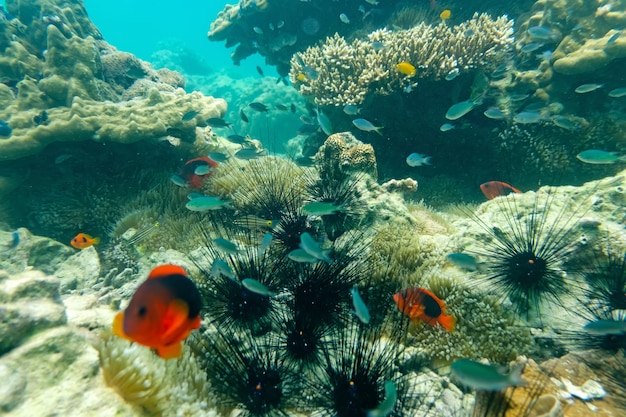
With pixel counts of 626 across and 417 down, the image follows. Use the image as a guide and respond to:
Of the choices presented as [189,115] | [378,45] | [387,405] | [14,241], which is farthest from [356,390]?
[378,45]

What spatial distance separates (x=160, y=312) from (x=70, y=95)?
7.16 m

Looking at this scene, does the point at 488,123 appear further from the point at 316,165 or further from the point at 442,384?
the point at 442,384

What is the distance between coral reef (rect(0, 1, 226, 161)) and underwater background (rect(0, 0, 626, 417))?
0.17 ft

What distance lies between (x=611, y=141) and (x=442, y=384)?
7.52m

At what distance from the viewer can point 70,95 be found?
6.70 m

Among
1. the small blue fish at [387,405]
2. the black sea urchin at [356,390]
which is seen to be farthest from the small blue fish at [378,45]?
the small blue fish at [387,405]

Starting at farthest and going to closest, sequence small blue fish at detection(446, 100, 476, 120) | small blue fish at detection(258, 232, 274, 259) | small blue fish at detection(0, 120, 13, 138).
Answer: small blue fish at detection(0, 120, 13, 138) < small blue fish at detection(446, 100, 476, 120) < small blue fish at detection(258, 232, 274, 259)

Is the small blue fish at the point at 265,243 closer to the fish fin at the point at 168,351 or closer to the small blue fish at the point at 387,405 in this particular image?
the fish fin at the point at 168,351

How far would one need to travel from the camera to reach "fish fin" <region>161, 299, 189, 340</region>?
5.88ft

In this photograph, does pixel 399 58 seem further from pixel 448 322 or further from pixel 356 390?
pixel 356 390

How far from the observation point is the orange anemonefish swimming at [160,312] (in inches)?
68.1

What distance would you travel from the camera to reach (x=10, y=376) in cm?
193

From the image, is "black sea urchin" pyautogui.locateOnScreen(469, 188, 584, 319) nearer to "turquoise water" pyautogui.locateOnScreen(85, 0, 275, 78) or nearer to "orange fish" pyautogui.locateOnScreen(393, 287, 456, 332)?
"orange fish" pyautogui.locateOnScreen(393, 287, 456, 332)

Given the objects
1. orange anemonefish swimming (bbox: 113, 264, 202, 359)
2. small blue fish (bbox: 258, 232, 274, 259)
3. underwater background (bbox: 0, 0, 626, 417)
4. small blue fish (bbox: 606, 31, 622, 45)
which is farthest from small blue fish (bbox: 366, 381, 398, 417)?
small blue fish (bbox: 606, 31, 622, 45)
